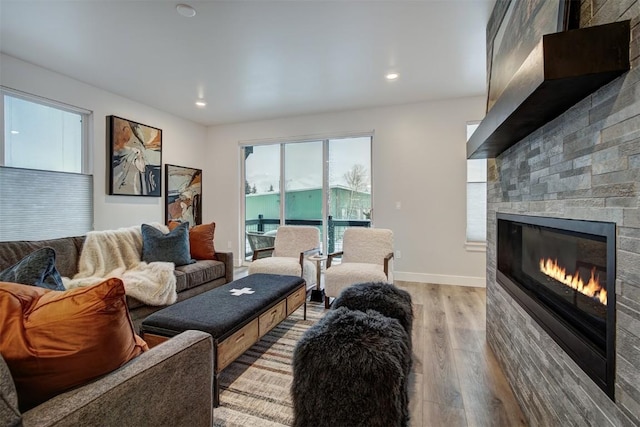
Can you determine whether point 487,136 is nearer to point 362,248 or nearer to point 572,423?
point 572,423

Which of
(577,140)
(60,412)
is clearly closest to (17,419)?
(60,412)

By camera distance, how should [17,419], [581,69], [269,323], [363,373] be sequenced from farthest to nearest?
[269,323], [363,373], [581,69], [17,419]

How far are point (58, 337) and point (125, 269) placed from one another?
245 centimetres

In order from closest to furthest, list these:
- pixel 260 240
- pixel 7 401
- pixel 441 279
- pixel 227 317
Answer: pixel 7 401
pixel 227 317
pixel 441 279
pixel 260 240

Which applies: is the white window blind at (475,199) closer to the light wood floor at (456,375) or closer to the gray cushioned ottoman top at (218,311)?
the light wood floor at (456,375)

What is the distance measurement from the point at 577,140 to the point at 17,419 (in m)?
1.87

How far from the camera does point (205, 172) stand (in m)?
5.66

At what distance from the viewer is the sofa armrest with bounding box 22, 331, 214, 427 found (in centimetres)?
75

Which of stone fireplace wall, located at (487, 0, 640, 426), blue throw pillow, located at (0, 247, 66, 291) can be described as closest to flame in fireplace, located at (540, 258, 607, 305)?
stone fireplace wall, located at (487, 0, 640, 426)

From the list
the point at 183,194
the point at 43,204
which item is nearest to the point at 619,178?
the point at 43,204

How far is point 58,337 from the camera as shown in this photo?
790 millimetres

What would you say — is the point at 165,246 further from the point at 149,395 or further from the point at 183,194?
the point at 149,395

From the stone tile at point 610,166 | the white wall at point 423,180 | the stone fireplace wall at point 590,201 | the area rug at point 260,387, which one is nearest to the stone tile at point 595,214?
the stone fireplace wall at point 590,201

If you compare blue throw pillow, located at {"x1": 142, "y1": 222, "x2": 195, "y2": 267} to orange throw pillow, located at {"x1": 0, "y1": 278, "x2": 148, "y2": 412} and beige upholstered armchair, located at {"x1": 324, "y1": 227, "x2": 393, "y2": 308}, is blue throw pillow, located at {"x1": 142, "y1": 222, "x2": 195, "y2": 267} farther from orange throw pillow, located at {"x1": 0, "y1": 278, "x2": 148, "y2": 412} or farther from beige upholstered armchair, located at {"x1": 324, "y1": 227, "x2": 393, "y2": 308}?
orange throw pillow, located at {"x1": 0, "y1": 278, "x2": 148, "y2": 412}
